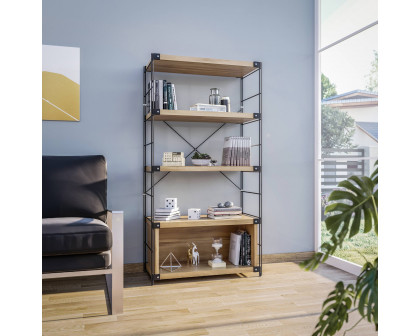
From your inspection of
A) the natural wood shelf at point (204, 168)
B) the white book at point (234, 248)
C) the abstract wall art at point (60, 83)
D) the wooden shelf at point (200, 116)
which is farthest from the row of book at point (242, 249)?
the abstract wall art at point (60, 83)

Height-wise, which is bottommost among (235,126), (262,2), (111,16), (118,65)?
(235,126)

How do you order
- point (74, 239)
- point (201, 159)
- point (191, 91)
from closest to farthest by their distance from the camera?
point (74, 239) < point (201, 159) < point (191, 91)

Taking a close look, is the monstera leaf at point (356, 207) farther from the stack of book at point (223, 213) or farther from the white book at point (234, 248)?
the white book at point (234, 248)

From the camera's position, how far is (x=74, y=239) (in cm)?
235

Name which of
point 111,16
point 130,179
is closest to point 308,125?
point 130,179

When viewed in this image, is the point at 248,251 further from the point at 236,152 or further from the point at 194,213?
the point at 236,152

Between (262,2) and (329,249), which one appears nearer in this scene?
(329,249)

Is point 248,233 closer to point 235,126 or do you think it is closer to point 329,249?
point 235,126

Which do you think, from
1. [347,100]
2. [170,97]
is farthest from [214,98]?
[347,100]

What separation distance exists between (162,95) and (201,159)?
0.57 meters

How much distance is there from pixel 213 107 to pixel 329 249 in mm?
2460

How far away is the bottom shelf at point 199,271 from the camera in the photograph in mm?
2957

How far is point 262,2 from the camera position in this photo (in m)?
3.67

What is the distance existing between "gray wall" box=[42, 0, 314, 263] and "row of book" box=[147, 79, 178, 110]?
0.30m
